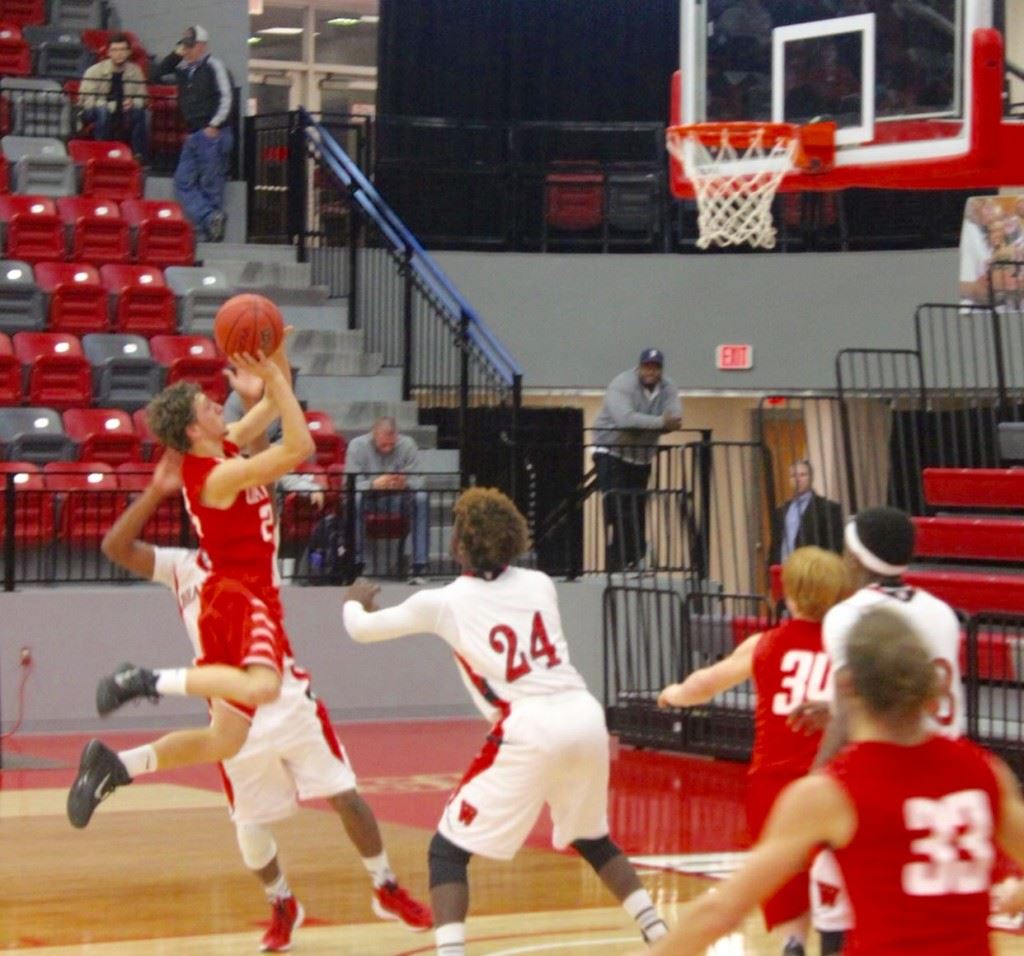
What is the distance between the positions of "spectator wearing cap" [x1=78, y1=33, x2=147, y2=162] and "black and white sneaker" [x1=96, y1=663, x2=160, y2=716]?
11161 millimetres

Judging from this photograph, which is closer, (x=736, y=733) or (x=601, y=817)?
(x=601, y=817)

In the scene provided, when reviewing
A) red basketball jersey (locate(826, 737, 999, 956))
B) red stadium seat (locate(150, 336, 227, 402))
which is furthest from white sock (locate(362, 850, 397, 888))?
red stadium seat (locate(150, 336, 227, 402))

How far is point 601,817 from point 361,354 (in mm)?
10940

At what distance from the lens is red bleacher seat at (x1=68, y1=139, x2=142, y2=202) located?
56.5 feet

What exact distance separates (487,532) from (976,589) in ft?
22.5

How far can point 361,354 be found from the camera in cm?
1716

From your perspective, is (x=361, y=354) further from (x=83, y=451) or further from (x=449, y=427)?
(x=83, y=451)

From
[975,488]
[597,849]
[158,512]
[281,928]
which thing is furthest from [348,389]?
[597,849]

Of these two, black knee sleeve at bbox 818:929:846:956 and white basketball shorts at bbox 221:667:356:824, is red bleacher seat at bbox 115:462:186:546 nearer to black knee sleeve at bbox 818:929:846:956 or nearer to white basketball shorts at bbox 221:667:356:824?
white basketball shorts at bbox 221:667:356:824

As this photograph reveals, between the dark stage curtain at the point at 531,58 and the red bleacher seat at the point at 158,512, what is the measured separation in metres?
8.62

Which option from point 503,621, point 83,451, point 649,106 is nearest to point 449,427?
point 83,451

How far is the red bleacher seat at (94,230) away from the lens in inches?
653

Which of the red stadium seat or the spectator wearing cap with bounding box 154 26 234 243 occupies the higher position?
the spectator wearing cap with bounding box 154 26 234 243

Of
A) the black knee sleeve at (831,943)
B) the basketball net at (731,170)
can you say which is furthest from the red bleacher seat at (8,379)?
the black knee sleeve at (831,943)
